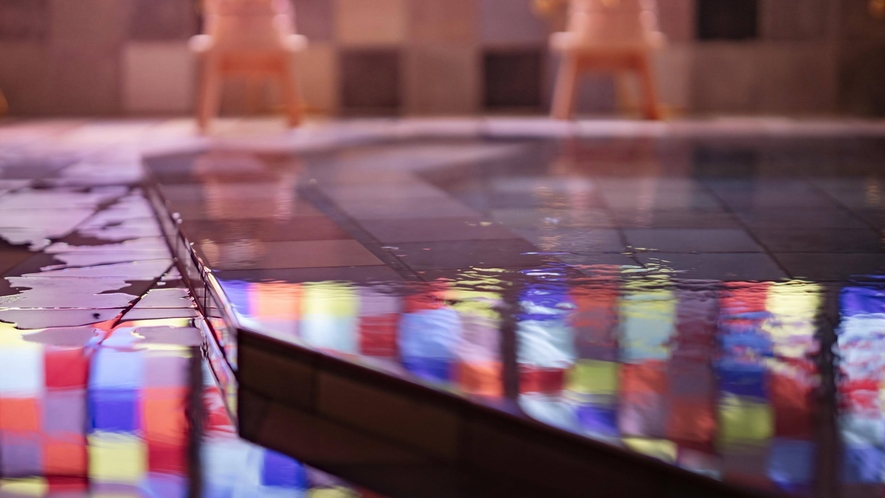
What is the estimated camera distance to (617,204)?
2600mm

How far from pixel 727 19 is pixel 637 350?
4842mm

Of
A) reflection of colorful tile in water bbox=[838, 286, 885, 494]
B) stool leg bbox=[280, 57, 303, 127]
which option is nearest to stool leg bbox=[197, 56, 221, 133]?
stool leg bbox=[280, 57, 303, 127]

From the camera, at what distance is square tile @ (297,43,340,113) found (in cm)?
592

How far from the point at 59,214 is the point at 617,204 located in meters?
1.36

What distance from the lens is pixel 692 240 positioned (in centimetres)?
210

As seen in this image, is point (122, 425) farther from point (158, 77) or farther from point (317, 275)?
point (158, 77)

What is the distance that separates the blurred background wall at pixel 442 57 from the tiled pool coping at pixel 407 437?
460cm

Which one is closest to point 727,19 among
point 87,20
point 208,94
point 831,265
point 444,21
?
point 444,21

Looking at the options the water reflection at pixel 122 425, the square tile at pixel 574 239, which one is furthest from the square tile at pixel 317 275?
the square tile at pixel 574 239

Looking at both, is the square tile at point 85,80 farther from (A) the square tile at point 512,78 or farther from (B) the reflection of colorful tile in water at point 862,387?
(B) the reflection of colorful tile in water at point 862,387

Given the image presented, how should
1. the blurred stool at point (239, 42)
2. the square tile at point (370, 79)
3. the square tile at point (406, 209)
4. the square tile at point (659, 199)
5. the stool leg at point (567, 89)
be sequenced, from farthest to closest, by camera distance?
the square tile at point (370, 79)
the stool leg at point (567, 89)
the blurred stool at point (239, 42)
the square tile at point (659, 199)
the square tile at point (406, 209)

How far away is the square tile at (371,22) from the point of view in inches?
230

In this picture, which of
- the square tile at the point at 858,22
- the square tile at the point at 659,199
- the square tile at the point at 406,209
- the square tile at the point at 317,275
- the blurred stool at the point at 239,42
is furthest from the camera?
the square tile at the point at 858,22

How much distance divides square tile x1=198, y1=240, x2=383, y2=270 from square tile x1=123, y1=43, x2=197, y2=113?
412 centimetres
